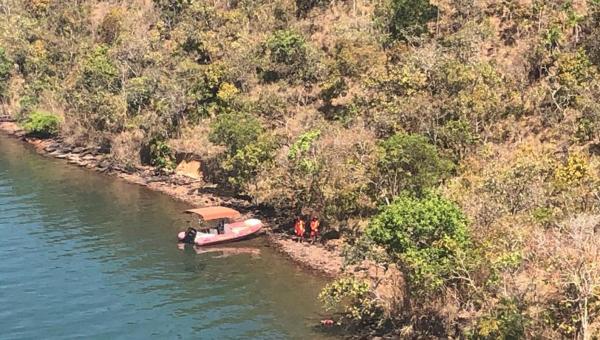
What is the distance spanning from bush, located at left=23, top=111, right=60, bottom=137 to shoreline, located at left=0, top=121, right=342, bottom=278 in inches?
55.7

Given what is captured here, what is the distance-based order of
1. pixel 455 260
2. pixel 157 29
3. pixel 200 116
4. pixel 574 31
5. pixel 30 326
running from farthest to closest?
pixel 157 29 → pixel 200 116 → pixel 574 31 → pixel 30 326 → pixel 455 260

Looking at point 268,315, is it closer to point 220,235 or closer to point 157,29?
point 220,235

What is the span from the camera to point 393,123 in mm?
50625

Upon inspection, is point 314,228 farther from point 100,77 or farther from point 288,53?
point 100,77

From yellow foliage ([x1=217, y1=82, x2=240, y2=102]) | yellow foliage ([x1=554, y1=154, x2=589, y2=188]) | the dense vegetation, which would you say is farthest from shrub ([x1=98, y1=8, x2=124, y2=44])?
yellow foliage ([x1=554, y1=154, x2=589, y2=188])

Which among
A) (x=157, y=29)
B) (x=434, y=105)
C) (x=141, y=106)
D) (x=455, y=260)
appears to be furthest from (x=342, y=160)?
(x=157, y=29)

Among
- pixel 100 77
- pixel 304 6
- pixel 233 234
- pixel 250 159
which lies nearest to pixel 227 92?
pixel 250 159

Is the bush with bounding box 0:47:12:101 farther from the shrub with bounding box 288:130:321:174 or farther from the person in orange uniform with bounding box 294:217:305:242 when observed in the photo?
the person in orange uniform with bounding box 294:217:305:242

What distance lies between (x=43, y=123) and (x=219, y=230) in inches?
1679

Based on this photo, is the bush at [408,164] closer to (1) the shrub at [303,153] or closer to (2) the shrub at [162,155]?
(1) the shrub at [303,153]

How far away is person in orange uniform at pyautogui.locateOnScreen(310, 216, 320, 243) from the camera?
4766 centimetres

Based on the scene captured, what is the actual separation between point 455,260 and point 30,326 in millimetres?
23754

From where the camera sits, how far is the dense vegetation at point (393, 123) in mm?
29859

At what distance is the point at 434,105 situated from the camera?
49.5m
